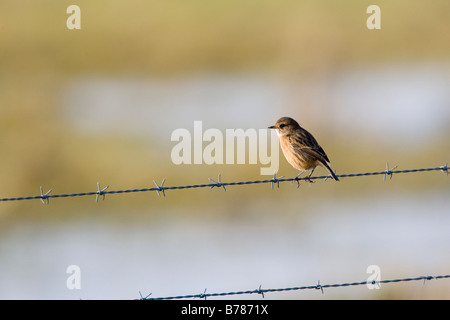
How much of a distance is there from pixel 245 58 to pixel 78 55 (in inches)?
148

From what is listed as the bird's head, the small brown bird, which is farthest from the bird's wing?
the bird's head

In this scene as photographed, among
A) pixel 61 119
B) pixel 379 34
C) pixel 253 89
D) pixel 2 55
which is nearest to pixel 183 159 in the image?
pixel 61 119

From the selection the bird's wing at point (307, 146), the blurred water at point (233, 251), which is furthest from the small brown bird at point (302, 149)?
the blurred water at point (233, 251)

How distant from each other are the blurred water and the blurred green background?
0.03 meters

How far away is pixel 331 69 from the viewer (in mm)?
20938

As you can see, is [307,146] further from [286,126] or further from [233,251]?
[233,251]

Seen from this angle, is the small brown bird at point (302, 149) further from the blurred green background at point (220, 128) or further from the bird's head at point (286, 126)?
the blurred green background at point (220, 128)

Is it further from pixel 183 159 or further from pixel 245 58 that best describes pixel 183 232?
pixel 245 58

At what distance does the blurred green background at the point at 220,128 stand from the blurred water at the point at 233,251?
0.11ft

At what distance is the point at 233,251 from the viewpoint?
1409cm

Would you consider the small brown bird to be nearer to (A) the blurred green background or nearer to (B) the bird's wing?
(B) the bird's wing

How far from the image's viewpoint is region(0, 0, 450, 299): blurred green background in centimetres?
1354

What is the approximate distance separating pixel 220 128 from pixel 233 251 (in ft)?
14.7

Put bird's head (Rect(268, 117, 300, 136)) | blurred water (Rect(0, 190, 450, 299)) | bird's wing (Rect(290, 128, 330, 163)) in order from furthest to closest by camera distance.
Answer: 1. blurred water (Rect(0, 190, 450, 299))
2. bird's head (Rect(268, 117, 300, 136))
3. bird's wing (Rect(290, 128, 330, 163))
